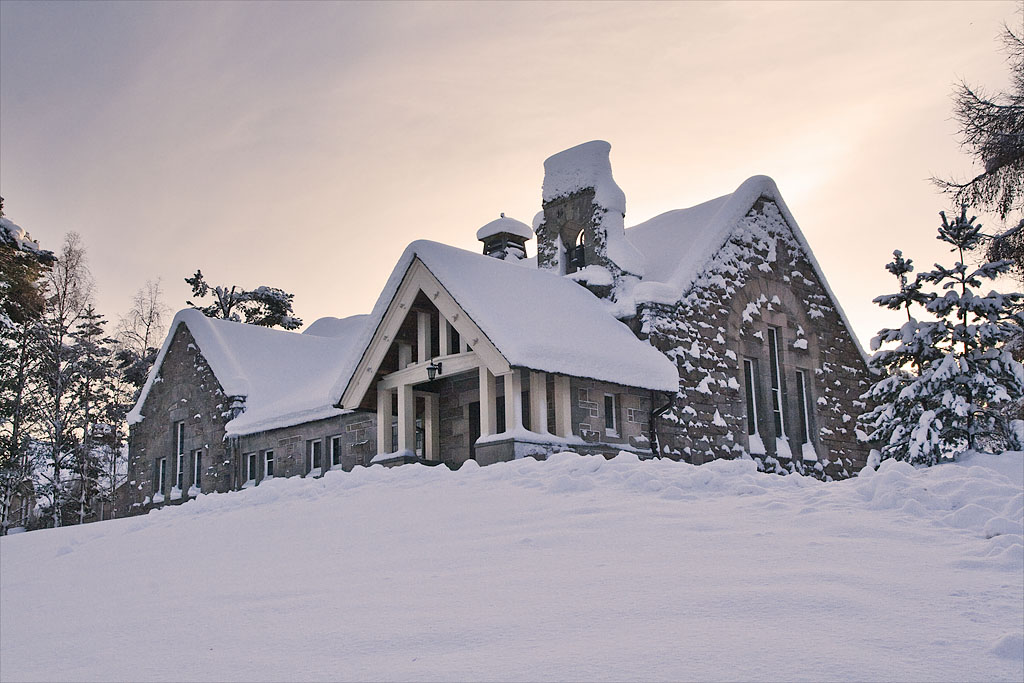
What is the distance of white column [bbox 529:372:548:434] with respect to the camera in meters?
14.8

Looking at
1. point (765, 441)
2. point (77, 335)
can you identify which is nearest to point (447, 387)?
point (765, 441)

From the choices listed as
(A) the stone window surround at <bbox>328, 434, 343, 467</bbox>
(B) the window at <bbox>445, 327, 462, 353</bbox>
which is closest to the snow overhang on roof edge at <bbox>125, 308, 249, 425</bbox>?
(A) the stone window surround at <bbox>328, 434, 343, 467</bbox>

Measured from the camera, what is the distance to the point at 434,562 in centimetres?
741

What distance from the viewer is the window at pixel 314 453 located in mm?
21344

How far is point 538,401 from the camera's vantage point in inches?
583

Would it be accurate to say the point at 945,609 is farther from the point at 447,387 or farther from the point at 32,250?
the point at 32,250

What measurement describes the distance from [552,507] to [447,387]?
Answer: 8.93 meters

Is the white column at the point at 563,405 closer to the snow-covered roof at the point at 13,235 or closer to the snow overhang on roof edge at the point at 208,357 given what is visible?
the snow overhang on roof edge at the point at 208,357

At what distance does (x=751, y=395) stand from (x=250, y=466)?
1215 centimetres

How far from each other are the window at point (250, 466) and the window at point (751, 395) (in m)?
11.9

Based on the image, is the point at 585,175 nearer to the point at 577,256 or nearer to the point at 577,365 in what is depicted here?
the point at 577,256

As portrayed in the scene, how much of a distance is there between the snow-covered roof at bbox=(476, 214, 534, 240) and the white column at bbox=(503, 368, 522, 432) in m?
13.7

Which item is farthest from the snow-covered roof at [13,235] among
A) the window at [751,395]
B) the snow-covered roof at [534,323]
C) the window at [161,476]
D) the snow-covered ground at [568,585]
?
the window at [751,395]

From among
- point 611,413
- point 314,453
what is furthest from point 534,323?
point 314,453
